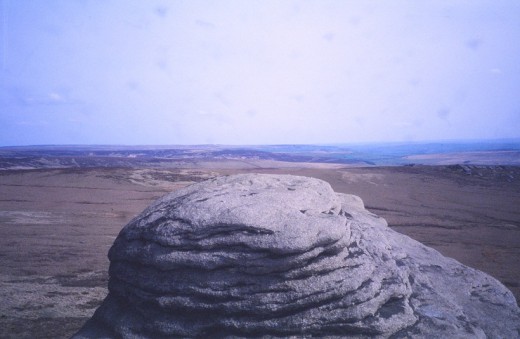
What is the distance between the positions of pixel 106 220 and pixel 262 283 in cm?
1787

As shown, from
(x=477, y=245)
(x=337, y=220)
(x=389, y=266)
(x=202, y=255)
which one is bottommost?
(x=477, y=245)

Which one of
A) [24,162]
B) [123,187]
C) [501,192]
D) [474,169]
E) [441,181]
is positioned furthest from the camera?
[24,162]

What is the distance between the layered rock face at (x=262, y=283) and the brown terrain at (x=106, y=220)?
11.9 ft

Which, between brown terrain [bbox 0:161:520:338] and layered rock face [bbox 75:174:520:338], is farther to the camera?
brown terrain [bbox 0:161:520:338]

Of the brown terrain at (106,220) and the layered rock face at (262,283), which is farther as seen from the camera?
the brown terrain at (106,220)

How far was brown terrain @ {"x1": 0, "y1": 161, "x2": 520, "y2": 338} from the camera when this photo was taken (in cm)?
1043

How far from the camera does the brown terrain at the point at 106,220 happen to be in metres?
10.4

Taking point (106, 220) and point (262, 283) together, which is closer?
point (262, 283)

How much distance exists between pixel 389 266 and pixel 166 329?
14.7 feet

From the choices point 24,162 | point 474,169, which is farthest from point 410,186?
point 24,162

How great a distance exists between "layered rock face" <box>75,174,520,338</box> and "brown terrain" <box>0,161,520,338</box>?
3624 millimetres

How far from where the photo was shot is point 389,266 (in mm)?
7289

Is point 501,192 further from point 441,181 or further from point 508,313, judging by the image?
point 508,313

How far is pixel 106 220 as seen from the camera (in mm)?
21359
